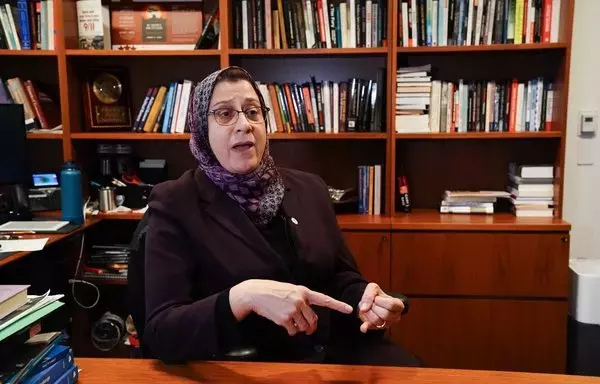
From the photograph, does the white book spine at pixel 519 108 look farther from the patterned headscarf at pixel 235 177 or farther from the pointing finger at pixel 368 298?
the pointing finger at pixel 368 298

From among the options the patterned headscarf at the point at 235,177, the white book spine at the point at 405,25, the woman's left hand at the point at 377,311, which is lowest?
the woman's left hand at the point at 377,311

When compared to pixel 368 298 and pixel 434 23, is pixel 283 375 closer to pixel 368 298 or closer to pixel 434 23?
pixel 368 298

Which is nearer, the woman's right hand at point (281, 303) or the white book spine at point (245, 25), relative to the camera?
the woman's right hand at point (281, 303)

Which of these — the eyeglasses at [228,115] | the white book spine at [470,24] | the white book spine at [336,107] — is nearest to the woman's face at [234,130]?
the eyeglasses at [228,115]

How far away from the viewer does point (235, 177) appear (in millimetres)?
1379

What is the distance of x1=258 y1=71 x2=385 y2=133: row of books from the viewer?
2484 millimetres

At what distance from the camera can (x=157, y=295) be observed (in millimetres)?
1147

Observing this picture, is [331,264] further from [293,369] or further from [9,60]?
[9,60]

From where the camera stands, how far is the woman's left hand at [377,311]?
116cm

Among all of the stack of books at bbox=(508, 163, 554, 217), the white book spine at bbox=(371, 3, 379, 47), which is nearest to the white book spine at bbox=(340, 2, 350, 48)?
the white book spine at bbox=(371, 3, 379, 47)

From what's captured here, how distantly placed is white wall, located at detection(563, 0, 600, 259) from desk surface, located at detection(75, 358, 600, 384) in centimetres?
197

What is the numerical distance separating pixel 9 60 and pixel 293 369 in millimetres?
2592

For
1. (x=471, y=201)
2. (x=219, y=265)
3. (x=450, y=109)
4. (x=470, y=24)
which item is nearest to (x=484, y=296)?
(x=471, y=201)

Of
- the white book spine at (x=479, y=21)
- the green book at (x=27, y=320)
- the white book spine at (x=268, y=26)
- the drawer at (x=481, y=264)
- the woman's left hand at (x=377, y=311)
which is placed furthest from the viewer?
the white book spine at (x=268, y=26)
